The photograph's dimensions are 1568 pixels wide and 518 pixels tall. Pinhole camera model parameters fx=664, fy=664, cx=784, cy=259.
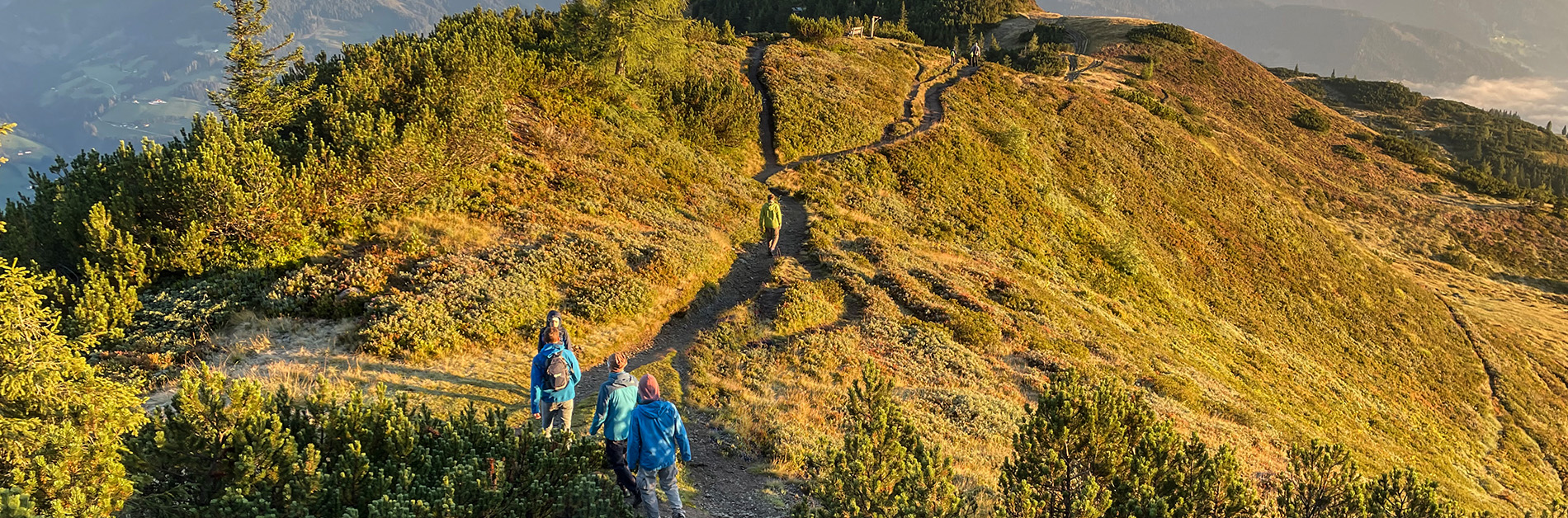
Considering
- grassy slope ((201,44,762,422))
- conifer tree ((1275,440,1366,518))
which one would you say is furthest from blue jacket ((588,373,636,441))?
conifer tree ((1275,440,1366,518))

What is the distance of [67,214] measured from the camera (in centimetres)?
1270

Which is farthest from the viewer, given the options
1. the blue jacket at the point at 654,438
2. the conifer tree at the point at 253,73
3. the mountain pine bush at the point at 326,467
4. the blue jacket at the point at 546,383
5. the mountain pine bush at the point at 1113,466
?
the conifer tree at the point at 253,73

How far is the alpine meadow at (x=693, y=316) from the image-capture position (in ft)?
21.1

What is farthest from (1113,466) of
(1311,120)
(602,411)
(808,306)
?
(1311,120)

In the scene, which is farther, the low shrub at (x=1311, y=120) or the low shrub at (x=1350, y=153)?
the low shrub at (x=1311, y=120)

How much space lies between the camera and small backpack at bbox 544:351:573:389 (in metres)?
8.53

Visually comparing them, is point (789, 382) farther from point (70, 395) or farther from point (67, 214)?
point (67, 214)

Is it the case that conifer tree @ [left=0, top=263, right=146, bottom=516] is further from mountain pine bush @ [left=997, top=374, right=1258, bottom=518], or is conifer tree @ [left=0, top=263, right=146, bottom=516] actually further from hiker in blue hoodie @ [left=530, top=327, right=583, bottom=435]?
mountain pine bush @ [left=997, top=374, right=1258, bottom=518]

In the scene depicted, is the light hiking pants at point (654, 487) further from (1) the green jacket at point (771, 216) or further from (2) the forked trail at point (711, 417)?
(1) the green jacket at point (771, 216)

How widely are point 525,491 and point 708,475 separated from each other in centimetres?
350

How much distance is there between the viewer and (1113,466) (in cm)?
773

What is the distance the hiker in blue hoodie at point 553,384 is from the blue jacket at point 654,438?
1.75 metres

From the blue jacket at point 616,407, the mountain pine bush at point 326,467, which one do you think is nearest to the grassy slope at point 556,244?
the mountain pine bush at point 326,467

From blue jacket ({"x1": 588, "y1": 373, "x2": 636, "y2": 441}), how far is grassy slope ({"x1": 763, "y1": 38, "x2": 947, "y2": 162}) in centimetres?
2715
